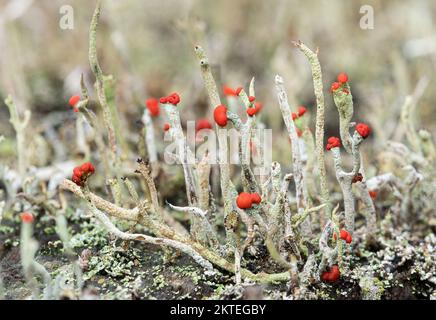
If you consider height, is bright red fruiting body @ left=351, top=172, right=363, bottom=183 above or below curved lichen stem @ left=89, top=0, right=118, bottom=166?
below

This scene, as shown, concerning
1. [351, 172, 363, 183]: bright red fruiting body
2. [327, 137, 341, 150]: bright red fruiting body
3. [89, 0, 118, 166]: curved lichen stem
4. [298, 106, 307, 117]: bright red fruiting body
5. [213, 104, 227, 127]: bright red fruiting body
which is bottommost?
[351, 172, 363, 183]: bright red fruiting body

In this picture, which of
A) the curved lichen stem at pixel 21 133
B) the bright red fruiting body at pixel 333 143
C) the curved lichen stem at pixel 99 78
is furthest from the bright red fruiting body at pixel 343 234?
the curved lichen stem at pixel 21 133

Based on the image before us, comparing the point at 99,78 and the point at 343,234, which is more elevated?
the point at 99,78

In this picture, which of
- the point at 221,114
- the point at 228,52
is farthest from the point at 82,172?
the point at 228,52

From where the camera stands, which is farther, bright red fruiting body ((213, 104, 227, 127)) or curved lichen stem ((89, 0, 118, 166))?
curved lichen stem ((89, 0, 118, 166))

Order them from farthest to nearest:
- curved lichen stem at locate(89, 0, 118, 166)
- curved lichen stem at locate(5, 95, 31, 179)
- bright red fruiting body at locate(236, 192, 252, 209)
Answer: curved lichen stem at locate(5, 95, 31, 179), curved lichen stem at locate(89, 0, 118, 166), bright red fruiting body at locate(236, 192, 252, 209)

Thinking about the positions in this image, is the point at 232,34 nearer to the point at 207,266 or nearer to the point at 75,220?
the point at 75,220

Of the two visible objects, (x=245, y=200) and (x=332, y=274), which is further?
(x=332, y=274)

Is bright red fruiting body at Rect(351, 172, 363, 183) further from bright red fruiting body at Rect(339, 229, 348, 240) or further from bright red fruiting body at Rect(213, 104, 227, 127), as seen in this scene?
bright red fruiting body at Rect(213, 104, 227, 127)

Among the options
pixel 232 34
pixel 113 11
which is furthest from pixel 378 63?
pixel 113 11

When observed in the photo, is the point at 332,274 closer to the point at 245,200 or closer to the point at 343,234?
the point at 343,234

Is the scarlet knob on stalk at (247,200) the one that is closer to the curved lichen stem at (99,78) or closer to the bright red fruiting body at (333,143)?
the bright red fruiting body at (333,143)

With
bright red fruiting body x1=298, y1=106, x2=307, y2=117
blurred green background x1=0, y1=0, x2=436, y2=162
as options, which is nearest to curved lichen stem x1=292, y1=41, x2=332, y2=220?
bright red fruiting body x1=298, y1=106, x2=307, y2=117
